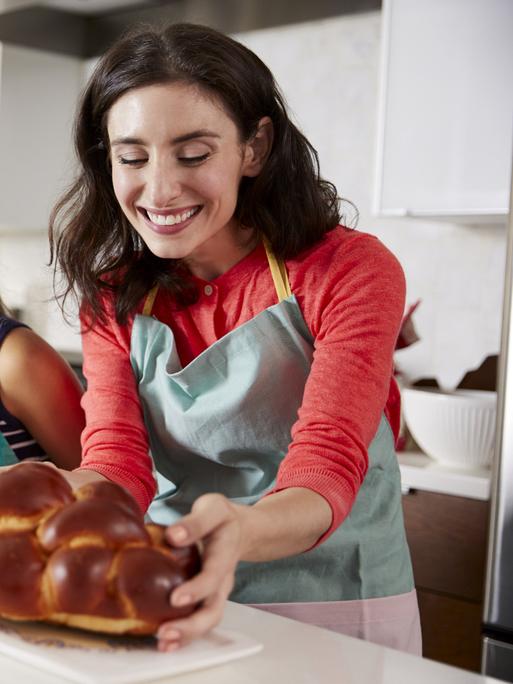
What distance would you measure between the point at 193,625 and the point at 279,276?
615 millimetres

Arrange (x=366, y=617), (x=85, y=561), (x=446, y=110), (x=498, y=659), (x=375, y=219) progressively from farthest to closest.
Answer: (x=375, y=219), (x=446, y=110), (x=498, y=659), (x=366, y=617), (x=85, y=561)

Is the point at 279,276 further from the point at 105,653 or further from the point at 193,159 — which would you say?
the point at 105,653

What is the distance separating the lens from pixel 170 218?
1177 millimetres

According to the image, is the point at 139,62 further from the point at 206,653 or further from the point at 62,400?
the point at 206,653

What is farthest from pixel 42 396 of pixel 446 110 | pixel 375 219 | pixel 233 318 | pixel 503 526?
pixel 375 219

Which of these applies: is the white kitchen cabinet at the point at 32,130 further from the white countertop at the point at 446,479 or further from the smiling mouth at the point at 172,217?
the smiling mouth at the point at 172,217

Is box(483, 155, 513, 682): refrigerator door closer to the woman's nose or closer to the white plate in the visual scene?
the woman's nose

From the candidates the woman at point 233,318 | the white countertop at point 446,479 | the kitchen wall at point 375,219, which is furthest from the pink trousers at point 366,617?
the kitchen wall at point 375,219

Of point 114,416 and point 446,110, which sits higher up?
point 446,110

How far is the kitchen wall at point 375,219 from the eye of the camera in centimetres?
291

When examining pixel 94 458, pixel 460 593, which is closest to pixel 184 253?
pixel 94 458

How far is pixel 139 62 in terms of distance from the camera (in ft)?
3.90

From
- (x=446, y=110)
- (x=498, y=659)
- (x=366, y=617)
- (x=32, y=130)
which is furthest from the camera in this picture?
(x=32, y=130)

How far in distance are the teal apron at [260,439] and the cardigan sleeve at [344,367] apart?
0.06 metres
